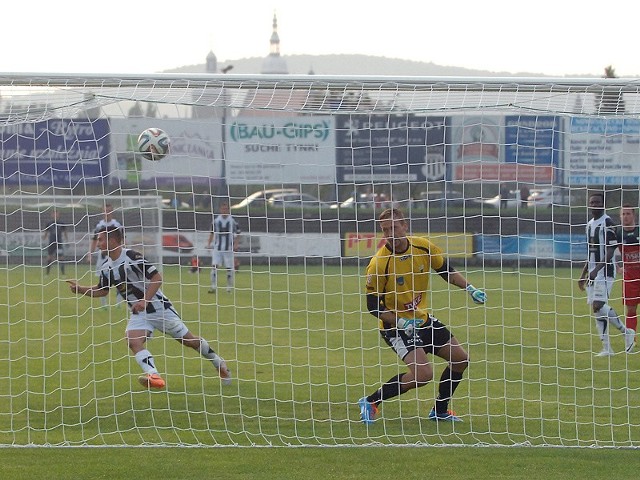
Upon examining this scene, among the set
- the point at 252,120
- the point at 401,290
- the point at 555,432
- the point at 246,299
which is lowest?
the point at 246,299

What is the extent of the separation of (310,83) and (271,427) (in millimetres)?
2841

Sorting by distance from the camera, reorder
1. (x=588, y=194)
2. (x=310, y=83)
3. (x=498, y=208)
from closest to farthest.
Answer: (x=310, y=83)
(x=588, y=194)
(x=498, y=208)

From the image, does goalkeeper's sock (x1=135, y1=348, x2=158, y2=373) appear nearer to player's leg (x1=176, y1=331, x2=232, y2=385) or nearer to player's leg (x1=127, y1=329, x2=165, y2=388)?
player's leg (x1=127, y1=329, x2=165, y2=388)

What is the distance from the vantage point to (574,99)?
8.64 m

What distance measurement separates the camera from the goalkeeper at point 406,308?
28.6ft

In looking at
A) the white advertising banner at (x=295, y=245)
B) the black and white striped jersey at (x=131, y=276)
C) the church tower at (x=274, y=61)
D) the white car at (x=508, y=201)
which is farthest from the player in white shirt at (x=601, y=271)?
the church tower at (x=274, y=61)

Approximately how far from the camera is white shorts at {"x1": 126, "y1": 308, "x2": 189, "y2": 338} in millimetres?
9984

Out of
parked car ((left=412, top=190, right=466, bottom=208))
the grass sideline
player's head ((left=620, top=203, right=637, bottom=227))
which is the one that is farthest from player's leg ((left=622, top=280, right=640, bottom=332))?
the grass sideline

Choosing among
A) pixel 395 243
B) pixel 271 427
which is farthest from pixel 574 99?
pixel 271 427

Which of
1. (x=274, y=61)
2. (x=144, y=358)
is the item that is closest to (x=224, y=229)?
(x=144, y=358)

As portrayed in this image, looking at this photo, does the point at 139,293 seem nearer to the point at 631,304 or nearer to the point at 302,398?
the point at 302,398

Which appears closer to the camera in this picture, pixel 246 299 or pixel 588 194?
A: pixel 588 194

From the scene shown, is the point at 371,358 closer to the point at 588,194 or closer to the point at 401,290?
the point at 588,194

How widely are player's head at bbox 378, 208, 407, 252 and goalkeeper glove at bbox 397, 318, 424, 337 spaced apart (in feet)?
1.94
